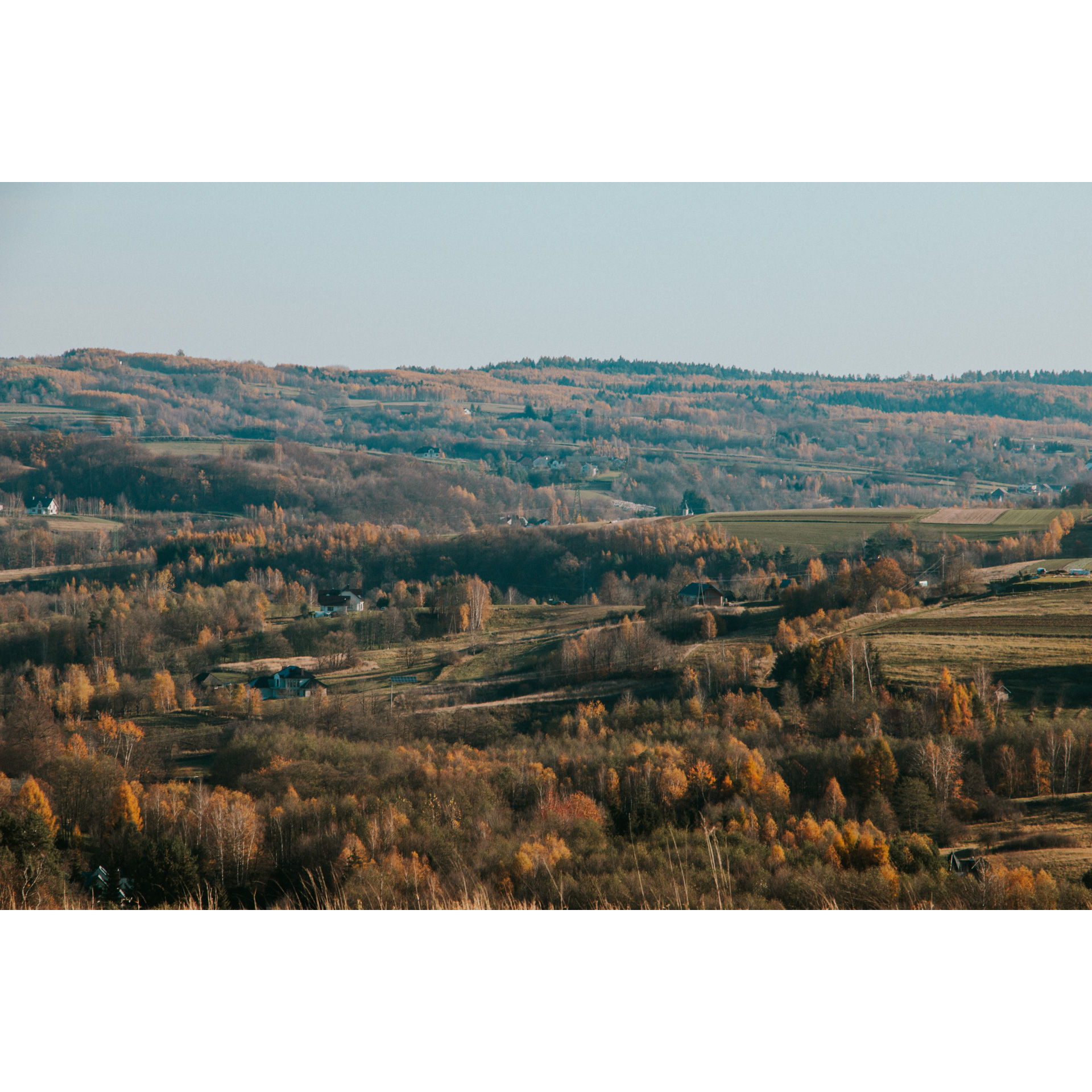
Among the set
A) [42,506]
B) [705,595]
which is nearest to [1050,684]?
[705,595]

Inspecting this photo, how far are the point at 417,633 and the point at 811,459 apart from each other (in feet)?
225

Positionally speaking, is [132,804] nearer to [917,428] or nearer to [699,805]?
[699,805]

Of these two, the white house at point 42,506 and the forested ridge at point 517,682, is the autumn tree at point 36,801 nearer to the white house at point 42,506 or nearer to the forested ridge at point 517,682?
the forested ridge at point 517,682

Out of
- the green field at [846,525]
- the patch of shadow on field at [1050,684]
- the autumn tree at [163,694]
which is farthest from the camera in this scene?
the green field at [846,525]

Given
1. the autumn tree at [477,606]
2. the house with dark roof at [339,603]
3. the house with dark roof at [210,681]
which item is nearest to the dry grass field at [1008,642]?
the autumn tree at [477,606]

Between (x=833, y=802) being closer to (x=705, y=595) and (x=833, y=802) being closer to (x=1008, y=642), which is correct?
(x=1008, y=642)

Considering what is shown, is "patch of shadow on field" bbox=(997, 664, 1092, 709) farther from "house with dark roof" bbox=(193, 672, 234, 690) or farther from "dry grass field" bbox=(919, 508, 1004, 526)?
"dry grass field" bbox=(919, 508, 1004, 526)

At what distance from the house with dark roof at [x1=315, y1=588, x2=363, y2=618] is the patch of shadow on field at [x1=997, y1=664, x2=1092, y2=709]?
2747 centimetres

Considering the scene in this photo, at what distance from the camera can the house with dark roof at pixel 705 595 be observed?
35125 millimetres

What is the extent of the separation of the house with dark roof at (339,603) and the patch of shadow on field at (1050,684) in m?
27.5

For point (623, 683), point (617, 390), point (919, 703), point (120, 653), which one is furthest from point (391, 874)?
point (617, 390)

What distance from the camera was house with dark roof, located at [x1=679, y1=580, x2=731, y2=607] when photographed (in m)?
35.1

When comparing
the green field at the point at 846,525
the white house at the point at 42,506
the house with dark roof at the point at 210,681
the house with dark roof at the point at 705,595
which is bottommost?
the house with dark roof at the point at 210,681

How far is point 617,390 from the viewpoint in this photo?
146m
